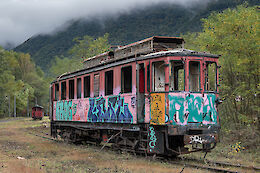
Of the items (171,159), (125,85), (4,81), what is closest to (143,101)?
(125,85)

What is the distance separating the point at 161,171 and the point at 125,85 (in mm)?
4281

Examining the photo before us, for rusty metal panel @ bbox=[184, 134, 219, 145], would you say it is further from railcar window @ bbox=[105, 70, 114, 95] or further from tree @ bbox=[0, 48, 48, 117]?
tree @ bbox=[0, 48, 48, 117]

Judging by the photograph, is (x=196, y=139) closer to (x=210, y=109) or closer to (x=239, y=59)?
(x=210, y=109)

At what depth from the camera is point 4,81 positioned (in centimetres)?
6538

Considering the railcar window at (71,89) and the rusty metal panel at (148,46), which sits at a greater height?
the rusty metal panel at (148,46)

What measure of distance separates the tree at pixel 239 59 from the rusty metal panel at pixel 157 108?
5945 millimetres

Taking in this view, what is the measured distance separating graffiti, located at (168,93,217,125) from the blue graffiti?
204 centimetres

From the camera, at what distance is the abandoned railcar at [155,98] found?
34.3ft

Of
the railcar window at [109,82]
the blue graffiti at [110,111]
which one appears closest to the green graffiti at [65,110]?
the blue graffiti at [110,111]

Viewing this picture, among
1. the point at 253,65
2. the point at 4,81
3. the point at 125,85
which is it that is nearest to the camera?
the point at 125,85

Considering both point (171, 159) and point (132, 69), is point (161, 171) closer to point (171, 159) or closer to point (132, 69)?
point (171, 159)

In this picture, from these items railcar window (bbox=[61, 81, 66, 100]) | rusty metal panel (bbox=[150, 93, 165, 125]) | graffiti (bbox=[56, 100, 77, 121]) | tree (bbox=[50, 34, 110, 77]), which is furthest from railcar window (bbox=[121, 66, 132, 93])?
tree (bbox=[50, 34, 110, 77])

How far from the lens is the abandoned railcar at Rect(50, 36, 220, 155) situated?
411 inches

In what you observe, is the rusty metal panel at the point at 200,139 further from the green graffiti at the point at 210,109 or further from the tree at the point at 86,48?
the tree at the point at 86,48
